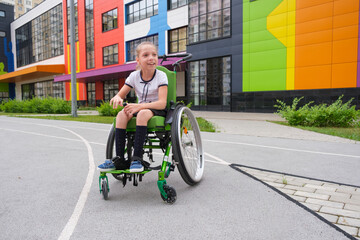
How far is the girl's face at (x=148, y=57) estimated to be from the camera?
2.91 m

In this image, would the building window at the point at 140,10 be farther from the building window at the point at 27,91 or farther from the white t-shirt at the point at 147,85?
the building window at the point at 27,91

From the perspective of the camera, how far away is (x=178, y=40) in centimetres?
2497

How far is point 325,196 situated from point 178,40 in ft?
78.4

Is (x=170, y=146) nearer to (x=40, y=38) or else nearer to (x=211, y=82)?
(x=211, y=82)

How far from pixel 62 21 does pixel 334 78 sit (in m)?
37.7

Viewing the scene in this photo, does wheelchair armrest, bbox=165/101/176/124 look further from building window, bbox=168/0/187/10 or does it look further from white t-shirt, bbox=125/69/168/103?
building window, bbox=168/0/187/10

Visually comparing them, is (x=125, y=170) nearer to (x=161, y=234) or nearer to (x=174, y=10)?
(x=161, y=234)

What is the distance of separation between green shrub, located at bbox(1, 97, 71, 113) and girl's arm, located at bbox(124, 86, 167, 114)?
20.3 m

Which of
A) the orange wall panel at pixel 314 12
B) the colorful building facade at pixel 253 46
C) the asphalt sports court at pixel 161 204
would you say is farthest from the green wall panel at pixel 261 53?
the asphalt sports court at pixel 161 204

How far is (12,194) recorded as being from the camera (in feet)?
9.47

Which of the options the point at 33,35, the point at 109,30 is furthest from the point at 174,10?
the point at 33,35

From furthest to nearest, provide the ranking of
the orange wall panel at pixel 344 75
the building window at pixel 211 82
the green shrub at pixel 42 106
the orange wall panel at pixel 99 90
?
1. the orange wall panel at pixel 99 90
2. the green shrub at pixel 42 106
3. the building window at pixel 211 82
4. the orange wall panel at pixel 344 75

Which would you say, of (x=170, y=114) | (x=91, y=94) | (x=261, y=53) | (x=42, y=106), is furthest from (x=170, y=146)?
(x=91, y=94)

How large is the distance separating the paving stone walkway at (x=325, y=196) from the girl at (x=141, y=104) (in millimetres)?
1660
